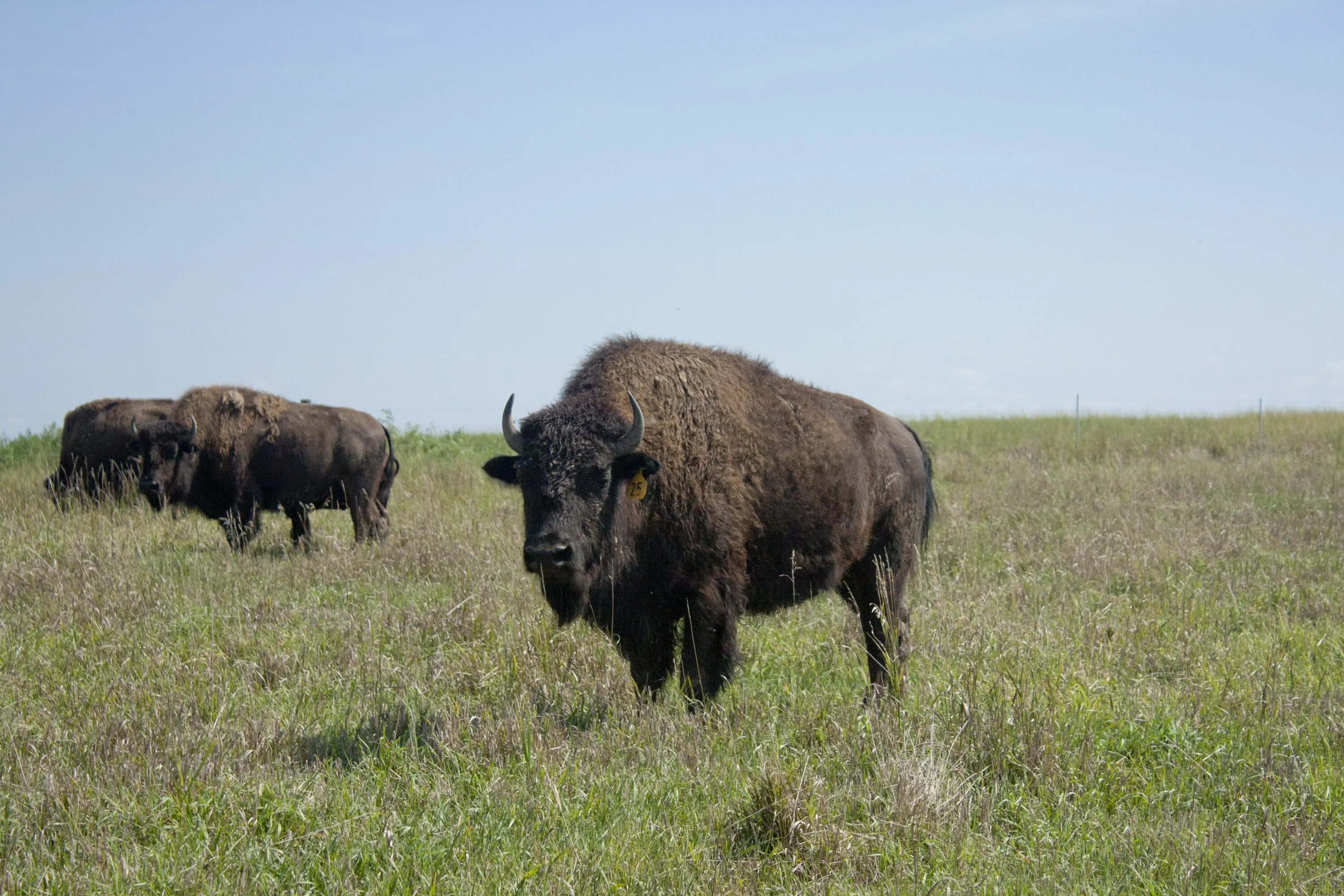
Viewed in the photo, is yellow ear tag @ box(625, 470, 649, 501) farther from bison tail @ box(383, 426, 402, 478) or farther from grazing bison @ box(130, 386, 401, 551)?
bison tail @ box(383, 426, 402, 478)

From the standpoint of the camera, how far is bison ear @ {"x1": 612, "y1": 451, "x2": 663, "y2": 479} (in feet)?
17.1

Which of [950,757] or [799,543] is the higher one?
[799,543]

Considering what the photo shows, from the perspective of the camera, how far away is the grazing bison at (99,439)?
16.4 meters

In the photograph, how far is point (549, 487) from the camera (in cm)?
512

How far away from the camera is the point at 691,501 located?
5547mm

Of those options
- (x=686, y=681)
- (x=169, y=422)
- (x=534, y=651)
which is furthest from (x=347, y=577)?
(x=169, y=422)

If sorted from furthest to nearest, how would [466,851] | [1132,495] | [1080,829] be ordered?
1. [1132,495]
2. [1080,829]
3. [466,851]

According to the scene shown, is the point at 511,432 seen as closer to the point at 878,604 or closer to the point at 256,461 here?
the point at 878,604

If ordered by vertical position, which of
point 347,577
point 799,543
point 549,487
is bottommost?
point 347,577

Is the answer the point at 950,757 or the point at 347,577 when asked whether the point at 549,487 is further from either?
the point at 347,577

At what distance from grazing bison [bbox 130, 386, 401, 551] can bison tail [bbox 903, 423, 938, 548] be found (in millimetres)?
8016

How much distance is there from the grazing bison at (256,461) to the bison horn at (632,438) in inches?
336

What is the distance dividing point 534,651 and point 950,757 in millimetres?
2485

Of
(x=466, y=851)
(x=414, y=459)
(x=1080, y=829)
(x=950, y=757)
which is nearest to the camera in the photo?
(x=466, y=851)
